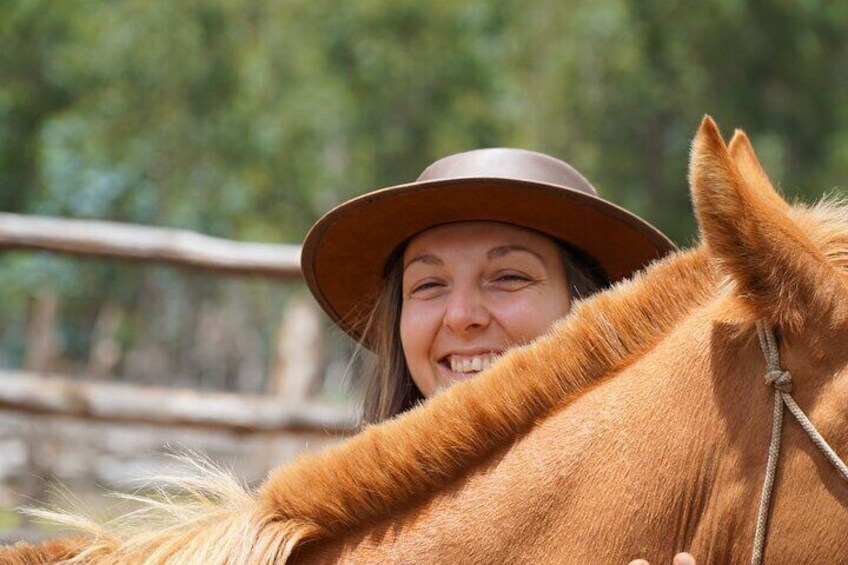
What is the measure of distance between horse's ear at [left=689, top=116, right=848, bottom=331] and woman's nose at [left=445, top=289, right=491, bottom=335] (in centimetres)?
→ 97

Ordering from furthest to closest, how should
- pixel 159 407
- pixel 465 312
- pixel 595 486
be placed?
pixel 159 407 < pixel 465 312 < pixel 595 486

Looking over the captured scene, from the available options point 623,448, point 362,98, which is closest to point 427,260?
point 623,448

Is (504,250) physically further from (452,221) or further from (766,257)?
(766,257)

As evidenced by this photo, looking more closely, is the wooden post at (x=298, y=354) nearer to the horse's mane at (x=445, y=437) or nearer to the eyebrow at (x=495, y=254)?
the eyebrow at (x=495, y=254)

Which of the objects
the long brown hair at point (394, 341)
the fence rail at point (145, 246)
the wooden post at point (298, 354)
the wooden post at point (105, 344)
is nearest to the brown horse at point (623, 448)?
the long brown hair at point (394, 341)

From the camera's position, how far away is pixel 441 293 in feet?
8.52

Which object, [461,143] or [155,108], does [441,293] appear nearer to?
[461,143]

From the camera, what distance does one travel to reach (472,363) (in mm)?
2500

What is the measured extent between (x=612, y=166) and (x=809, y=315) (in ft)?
63.5

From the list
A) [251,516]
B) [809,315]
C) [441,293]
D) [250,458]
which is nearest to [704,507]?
[809,315]

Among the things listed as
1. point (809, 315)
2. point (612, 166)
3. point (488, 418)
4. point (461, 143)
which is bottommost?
point (809, 315)

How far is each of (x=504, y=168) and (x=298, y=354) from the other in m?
5.18

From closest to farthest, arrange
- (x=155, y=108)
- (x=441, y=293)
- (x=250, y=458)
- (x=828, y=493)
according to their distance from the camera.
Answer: (x=828, y=493)
(x=441, y=293)
(x=250, y=458)
(x=155, y=108)

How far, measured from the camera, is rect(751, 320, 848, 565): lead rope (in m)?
1.52
